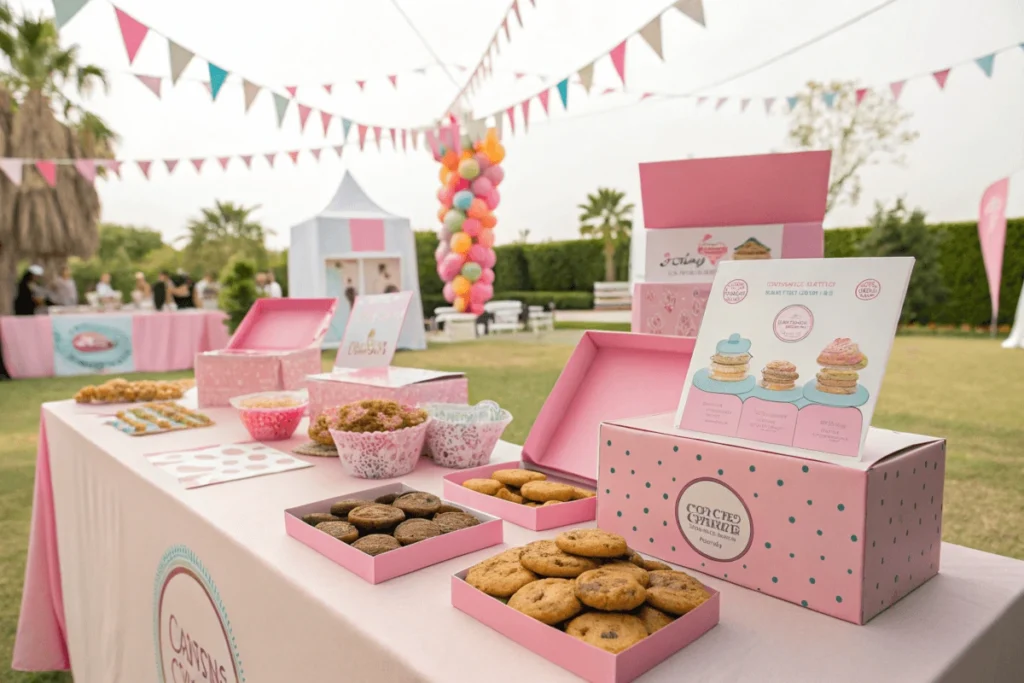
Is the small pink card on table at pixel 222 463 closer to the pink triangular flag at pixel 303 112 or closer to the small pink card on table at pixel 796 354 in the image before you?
the small pink card on table at pixel 796 354

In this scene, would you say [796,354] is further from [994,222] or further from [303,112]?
[994,222]

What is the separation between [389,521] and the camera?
0.88m

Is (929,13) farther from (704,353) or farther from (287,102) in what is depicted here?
(704,353)

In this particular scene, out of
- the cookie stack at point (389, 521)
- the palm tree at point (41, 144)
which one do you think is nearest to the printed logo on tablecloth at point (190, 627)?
the cookie stack at point (389, 521)

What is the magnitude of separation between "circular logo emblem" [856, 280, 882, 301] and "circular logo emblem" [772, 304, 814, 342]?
0.06 meters

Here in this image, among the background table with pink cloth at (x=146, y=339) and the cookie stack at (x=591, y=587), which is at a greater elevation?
the cookie stack at (x=591, y=587)

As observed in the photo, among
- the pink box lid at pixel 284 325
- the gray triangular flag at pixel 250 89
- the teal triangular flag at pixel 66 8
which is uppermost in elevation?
the gray triangular flag at pixel 250 89

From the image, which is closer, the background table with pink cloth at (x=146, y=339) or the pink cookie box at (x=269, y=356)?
the pink cookie box at (x=269, y=356)

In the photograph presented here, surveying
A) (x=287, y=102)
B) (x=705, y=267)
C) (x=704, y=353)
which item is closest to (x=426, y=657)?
(x=704, y=353)

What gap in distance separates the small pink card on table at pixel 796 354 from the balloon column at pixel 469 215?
24.8 ft

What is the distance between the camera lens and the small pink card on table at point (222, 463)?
4.07ft

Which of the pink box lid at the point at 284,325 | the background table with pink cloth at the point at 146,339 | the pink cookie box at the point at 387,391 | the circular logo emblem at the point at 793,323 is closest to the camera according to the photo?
the circular logo emblem at the point at 793,323

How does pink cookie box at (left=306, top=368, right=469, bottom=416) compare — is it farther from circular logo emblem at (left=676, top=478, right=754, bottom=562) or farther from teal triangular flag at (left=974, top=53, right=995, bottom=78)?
teal triangular flag at (left=974, top=53, right=995, bottom=78)

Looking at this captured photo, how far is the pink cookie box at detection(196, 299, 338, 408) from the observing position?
199cm
